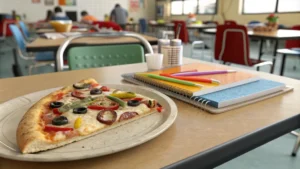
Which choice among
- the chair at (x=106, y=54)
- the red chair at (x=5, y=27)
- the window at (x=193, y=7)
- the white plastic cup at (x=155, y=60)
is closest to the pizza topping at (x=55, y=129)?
the white plastic cup at (x=155, y=60)

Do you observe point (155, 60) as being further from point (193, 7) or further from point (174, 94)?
point (193, 7)

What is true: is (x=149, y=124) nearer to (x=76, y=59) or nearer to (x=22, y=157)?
(x=22, y=157)

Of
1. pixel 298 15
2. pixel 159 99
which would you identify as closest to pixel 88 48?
pixel 159 99

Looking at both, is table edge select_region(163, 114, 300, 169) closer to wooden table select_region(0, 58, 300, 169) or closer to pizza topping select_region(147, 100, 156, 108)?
wooden table select_region(0, 58, 300, 169)

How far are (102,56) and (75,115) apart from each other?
3.43ft

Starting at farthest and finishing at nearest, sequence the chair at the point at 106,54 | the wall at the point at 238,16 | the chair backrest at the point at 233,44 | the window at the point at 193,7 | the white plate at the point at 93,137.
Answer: the window at the point at 193,7 → the wall at the point at 238,16 → the chair backrest at the point at 233,44 → the chair at the point at 106,54 → the white plate at the point at 93,137

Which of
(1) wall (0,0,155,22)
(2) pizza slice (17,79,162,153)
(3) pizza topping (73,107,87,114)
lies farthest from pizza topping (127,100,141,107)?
(1) wall (0,0,155,22)

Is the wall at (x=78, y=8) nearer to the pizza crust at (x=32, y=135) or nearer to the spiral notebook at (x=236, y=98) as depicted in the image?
the spiral notebook at (x=236, y=98)

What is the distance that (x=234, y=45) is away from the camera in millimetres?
2713

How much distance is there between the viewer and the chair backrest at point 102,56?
1446mm

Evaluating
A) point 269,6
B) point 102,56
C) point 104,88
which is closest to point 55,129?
point 104,88

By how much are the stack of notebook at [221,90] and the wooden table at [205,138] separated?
0.02 meters

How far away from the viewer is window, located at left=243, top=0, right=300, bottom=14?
673 centimetres

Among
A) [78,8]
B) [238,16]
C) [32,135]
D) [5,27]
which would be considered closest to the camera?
[32,135]
